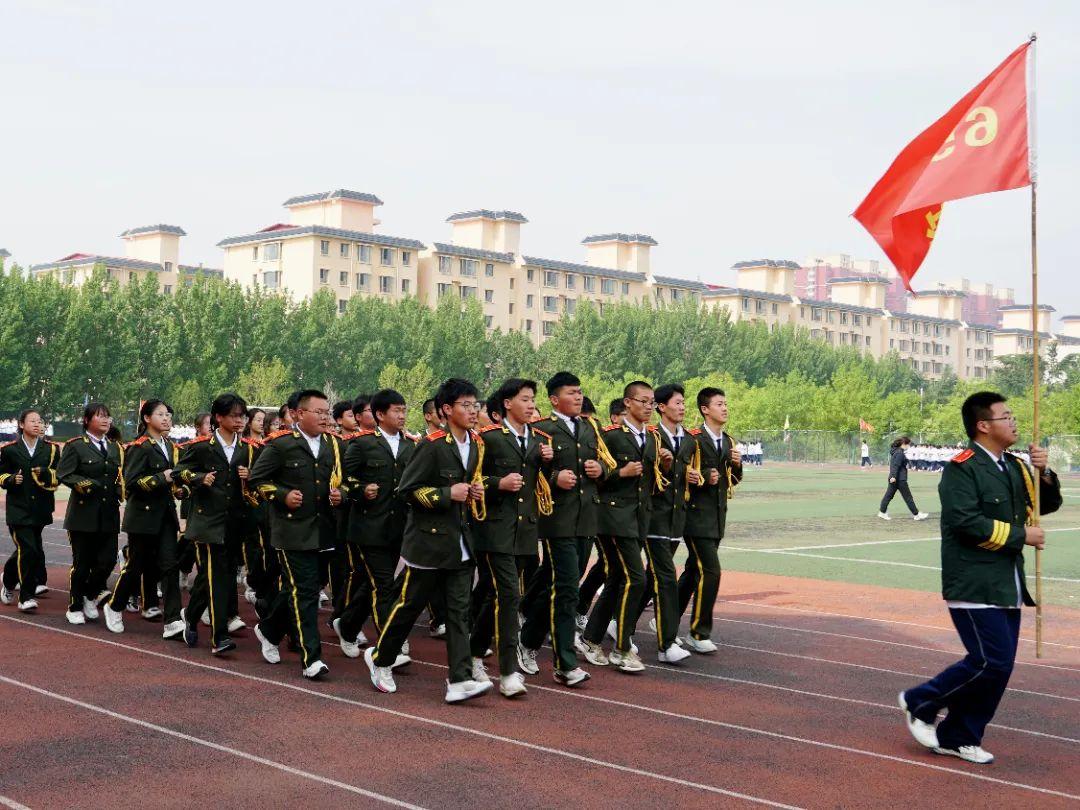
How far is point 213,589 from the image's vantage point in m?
9.19

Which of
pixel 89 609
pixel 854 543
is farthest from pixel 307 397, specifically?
pixel 854 543

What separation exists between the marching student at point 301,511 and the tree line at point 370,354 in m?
51.9

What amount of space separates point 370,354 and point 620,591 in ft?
218

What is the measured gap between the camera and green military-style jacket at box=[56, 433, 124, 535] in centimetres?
1055

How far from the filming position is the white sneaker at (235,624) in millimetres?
10203

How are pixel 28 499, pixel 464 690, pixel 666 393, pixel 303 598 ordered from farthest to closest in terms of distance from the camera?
pixel 28 499 < pixel 666 393 < pixel 303 598 < pixel 464 690

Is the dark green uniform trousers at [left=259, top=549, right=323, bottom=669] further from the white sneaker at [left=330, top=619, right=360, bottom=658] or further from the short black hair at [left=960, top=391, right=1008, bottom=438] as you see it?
the short black hair at [left=960, top=391, right=1008, bottom=438]

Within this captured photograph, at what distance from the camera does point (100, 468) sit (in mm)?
10805

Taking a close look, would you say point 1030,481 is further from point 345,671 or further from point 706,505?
point 345,671

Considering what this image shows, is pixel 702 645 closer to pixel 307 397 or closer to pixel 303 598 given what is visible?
pixel 303 598

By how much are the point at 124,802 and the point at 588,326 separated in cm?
8256

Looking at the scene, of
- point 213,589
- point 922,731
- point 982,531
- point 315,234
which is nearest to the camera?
point 982,531

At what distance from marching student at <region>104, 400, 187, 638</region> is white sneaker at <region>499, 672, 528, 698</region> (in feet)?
10.0

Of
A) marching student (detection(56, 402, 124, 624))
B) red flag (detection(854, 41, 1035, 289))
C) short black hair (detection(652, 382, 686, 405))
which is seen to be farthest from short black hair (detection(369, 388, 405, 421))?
red flag (detection(854, 41, 1035, 289))
